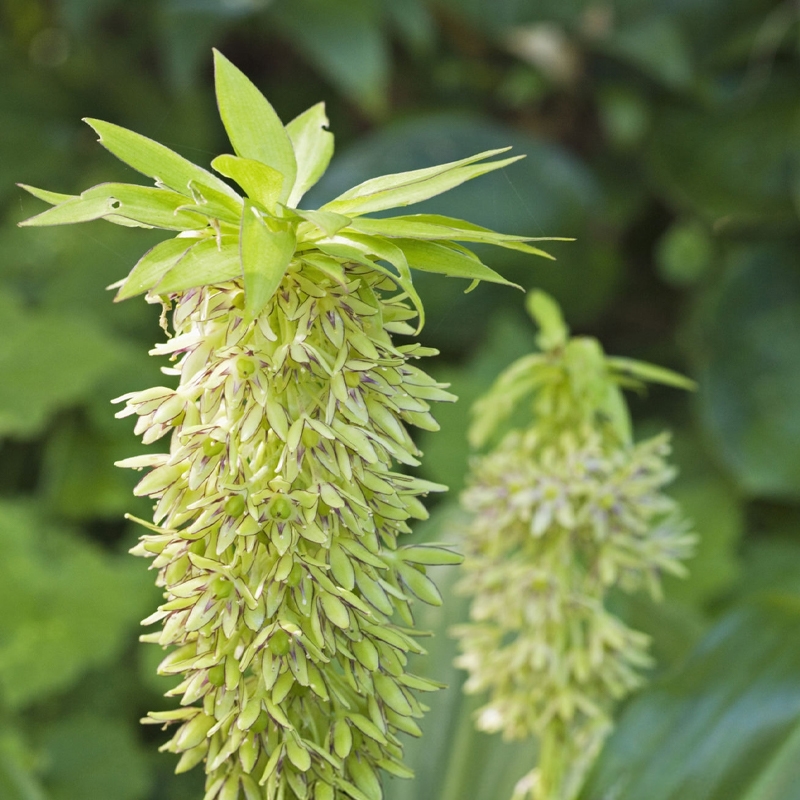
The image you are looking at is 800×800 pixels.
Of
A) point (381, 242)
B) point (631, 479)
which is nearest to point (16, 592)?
point (631, 479)

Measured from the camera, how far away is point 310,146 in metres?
0.65

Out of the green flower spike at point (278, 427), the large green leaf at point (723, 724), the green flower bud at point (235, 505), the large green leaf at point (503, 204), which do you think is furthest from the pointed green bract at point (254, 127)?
the large green leaf at point (503, 204)

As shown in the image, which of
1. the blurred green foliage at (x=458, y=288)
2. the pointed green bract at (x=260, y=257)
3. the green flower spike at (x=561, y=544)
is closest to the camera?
the pointed green bract at (x=260, y=257)

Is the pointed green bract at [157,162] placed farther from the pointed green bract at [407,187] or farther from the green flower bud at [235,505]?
the green flower bud at [235,505]

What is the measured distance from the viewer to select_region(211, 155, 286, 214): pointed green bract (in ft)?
1.64

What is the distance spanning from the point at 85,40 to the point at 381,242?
2.68 metres

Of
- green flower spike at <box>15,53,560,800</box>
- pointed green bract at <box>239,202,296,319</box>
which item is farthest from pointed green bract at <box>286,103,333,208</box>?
pointed green bract at <box>239,202,296,319</box>

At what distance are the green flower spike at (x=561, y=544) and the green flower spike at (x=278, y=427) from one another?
29 cm

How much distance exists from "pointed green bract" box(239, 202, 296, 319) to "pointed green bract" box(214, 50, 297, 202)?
59 millimetres

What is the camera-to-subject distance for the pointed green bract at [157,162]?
0.52 metres

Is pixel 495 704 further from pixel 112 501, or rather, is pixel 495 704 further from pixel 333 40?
pixel 333 40

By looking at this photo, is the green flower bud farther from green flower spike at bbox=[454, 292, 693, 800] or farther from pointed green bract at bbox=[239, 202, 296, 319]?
green flower spike at bbox=[454, 292, 693, 800]

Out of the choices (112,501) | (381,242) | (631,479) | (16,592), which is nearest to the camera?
(381,242)

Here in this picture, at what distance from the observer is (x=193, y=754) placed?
0.63 meters
